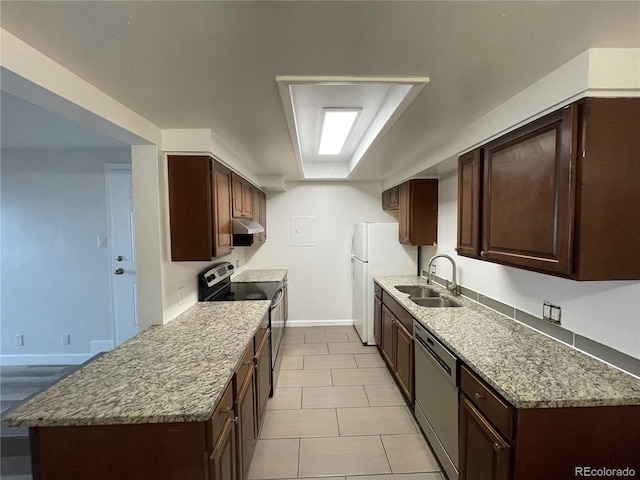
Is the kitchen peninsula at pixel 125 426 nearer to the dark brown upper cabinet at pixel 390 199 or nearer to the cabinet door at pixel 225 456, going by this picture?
the cabinet door at pixel 225 456

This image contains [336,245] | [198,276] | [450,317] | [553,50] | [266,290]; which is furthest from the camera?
[336,245]

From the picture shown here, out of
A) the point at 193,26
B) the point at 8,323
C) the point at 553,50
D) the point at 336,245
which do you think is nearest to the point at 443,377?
the point at 553,50

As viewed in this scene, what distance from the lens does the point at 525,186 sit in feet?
4.58

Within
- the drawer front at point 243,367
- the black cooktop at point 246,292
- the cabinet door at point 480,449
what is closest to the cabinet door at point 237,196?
the black cooktop at point 246,292

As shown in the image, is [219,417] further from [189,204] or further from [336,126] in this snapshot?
[336,126]

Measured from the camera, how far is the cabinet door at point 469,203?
178cm

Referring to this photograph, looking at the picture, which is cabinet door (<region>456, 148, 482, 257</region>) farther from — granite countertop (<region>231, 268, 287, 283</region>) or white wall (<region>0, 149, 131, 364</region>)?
white wall (<region>0, 149, 131, 364</region>)

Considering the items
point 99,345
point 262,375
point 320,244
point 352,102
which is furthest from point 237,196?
point 99,345

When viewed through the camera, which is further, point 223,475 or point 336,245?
point 336,245

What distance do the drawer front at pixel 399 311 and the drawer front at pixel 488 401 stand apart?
819 millimetres

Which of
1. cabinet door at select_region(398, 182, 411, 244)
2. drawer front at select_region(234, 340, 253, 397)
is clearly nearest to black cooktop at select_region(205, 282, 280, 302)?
drawer front at select_region(234, 340, 253, 397)

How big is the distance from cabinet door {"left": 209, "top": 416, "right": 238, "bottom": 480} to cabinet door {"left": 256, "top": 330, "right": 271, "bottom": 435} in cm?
55

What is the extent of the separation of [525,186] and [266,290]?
2.42 m

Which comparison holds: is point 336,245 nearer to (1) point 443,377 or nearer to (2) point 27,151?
(1) point 443,377
